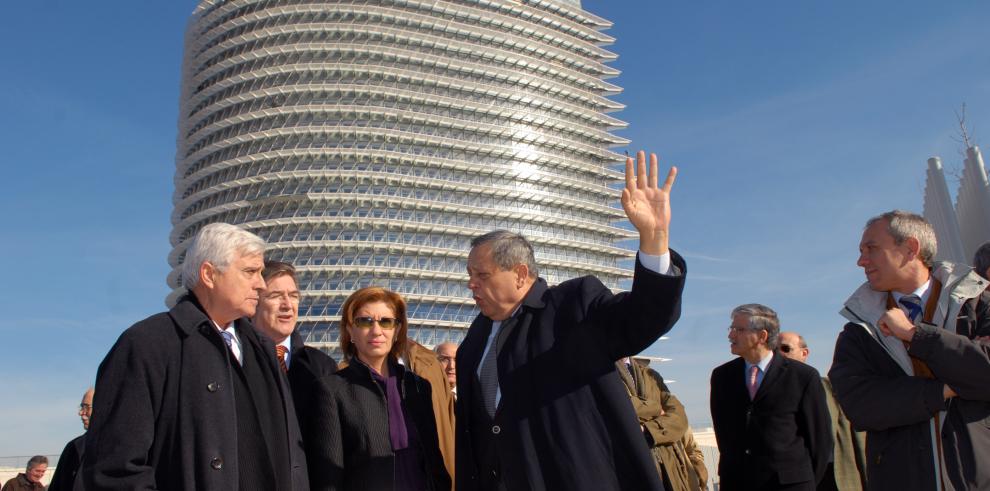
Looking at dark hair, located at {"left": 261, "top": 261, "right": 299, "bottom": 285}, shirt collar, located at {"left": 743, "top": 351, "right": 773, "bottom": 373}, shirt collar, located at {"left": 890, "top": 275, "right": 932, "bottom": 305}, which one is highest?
dark hair, located at {"left": 261, "top": 261, "right": 299, "bottom": 285}

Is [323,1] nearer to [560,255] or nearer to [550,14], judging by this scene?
[550,14]

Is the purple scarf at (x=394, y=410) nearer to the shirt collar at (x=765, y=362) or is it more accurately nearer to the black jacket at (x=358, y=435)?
the black jacket at (x=358, y=435)

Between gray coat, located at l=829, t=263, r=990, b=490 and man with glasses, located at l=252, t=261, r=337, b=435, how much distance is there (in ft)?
9.97

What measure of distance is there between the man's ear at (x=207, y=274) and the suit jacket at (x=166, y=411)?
184 millimetres

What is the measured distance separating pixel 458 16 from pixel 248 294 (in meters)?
77.4

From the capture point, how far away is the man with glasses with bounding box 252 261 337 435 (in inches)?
207

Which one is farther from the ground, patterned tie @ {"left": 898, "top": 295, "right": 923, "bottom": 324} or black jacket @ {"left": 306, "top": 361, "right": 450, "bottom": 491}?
patterned tie @ {"left": 898, "top": 295, "right": 923, "bottom": 324}

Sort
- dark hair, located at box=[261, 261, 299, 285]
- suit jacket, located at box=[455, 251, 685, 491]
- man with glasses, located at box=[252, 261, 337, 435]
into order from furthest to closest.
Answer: dark hair, located at box=[261, 261, 299, 285]
man with glasses, located at box=[252, 261, 337, 435]
suit jacket, located at box=[455, 251, 685, 491]

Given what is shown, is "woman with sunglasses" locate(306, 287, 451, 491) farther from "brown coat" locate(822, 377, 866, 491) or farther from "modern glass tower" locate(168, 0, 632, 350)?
"modern glass tower" locate(168, 0, 632, 350)

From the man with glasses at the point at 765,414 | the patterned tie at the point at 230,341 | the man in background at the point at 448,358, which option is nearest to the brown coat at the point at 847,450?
the man with glasses at the point at 765,414

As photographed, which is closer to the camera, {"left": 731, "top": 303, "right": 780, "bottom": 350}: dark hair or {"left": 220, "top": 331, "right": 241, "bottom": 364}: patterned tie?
{"left": 220, "top": 331, "right": 241, "bottom": 364}: patterned tie

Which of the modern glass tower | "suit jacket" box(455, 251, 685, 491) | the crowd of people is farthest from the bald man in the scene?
the modern glass tower

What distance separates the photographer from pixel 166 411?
379cm

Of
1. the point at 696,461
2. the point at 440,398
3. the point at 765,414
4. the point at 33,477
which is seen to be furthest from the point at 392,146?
the point at 440,398
